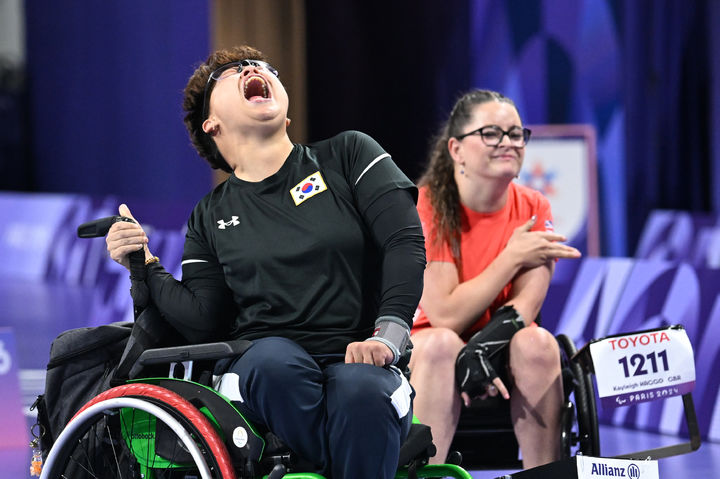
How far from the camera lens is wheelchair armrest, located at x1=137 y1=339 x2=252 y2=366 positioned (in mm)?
2275

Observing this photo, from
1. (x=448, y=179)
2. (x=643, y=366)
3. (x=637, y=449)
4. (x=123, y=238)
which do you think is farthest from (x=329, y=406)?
(x=637, y=449)

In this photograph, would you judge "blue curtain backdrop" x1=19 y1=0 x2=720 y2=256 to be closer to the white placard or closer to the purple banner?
the purple banner

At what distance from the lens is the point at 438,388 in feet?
9.89

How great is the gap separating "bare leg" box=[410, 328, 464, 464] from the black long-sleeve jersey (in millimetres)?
606

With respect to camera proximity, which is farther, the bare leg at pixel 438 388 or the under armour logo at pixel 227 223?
the bare leg at pixel 438 388

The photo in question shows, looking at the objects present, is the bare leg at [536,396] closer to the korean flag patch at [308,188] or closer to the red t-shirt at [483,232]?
the red t-shirt at [483,232]

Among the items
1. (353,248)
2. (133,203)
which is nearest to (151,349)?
(353,248)

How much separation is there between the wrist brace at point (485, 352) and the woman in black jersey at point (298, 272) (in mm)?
598

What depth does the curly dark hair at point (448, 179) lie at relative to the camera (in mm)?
3258

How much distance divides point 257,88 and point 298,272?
494 millimetres

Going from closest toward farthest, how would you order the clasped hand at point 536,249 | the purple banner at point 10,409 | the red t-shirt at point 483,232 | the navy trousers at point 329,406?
the navy trousers at point 329,406, the clasped hand at point 536,249, the red t-shirt at point 483,232, the purple banner at point 10,409

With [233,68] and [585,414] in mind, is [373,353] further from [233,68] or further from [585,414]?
[585,414]

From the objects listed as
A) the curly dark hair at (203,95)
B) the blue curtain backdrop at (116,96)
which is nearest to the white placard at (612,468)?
the curly dark hair at (203,95)

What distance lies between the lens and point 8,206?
11094 millimetres
